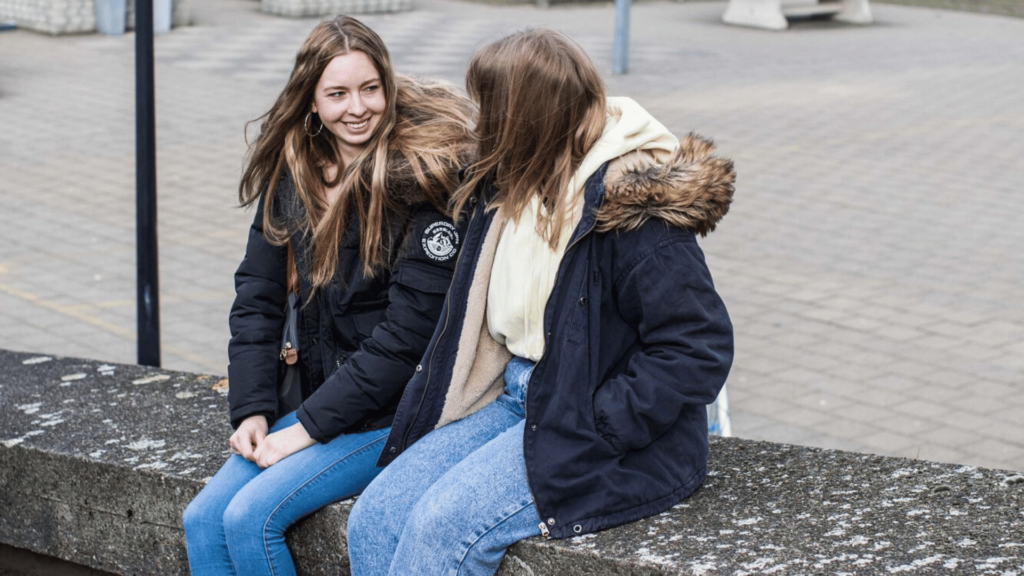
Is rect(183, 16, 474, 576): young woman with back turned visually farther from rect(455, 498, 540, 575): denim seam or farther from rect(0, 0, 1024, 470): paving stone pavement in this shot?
rect(455, 498, 540, 575): denim seam

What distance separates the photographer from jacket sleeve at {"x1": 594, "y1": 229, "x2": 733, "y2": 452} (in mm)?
2109

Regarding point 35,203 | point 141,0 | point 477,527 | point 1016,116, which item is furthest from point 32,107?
point 477,527

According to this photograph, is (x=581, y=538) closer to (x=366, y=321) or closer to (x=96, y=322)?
(x=366, y=321)

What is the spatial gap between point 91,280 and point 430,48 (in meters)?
8.37

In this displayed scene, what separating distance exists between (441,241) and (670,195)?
54cm

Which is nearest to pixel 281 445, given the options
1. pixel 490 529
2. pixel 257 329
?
pixel 257 329

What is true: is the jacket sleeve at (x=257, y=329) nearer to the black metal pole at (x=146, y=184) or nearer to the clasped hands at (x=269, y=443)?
the clasped hands at (x=269, y=443)

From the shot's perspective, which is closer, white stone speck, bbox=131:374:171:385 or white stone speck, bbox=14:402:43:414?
white stone speck, bbox=14:402:43:414

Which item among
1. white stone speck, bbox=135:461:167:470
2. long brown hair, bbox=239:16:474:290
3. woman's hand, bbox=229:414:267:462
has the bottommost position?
white stone speck, bbox=135:461:167:470

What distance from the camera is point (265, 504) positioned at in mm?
2361

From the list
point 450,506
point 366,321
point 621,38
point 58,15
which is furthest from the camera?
point 58,15

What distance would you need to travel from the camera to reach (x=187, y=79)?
40.7ft

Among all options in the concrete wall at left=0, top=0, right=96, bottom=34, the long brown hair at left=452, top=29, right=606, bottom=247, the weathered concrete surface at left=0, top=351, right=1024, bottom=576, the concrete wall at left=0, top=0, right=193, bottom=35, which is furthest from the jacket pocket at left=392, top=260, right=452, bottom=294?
the concrete wall at left=0, top=0, right=96, bottom=34

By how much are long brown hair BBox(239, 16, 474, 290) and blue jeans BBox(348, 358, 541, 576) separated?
16.2 inches
